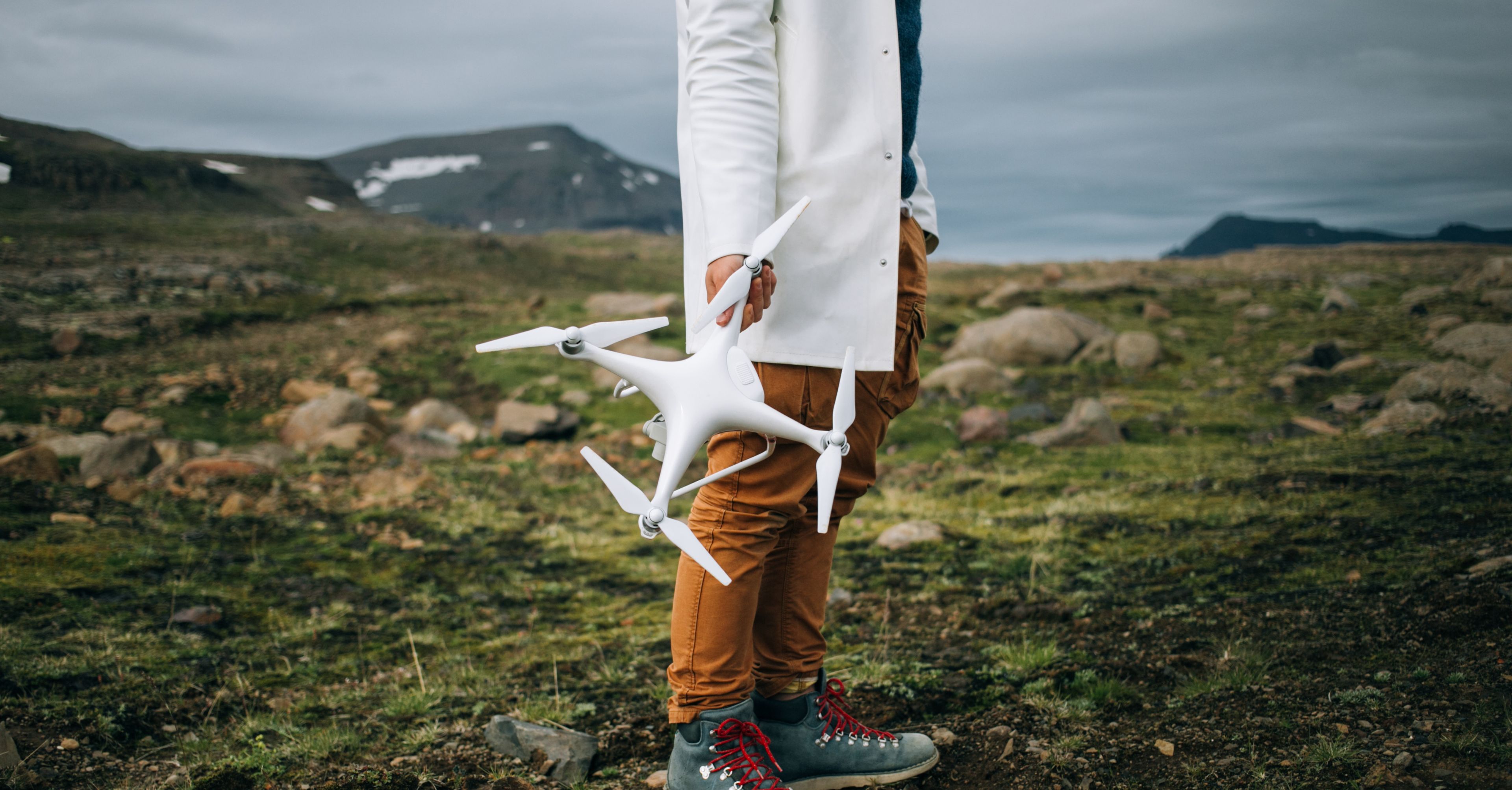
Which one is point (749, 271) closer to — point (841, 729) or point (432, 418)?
point (841, 729)

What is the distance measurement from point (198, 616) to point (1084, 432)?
25.6 ft

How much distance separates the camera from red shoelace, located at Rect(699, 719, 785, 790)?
242 centimetres

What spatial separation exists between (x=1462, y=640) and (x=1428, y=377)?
707cm

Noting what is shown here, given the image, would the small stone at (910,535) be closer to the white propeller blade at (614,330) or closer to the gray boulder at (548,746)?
the gray boulder at (548,746)

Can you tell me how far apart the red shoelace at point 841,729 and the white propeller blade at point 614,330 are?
141 cm

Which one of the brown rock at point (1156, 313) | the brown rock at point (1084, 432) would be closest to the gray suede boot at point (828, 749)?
the brown rock at point (1084, 432)

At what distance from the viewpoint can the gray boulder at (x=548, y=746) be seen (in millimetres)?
2992

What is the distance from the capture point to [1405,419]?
7.96m

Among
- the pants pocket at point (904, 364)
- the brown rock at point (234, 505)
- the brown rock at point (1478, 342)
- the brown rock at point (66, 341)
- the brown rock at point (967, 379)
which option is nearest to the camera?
the pants pocket at point (904, 364)

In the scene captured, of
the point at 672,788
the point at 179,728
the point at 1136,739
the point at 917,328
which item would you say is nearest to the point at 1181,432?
the point at 1136,739

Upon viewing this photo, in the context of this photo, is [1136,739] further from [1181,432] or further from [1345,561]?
[1181,432]

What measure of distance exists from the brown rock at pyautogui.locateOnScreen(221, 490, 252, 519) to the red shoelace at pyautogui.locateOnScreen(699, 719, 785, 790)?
234 inches

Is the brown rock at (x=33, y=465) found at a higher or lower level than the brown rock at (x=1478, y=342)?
lower

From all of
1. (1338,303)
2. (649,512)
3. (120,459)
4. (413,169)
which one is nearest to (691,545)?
(649,512)
